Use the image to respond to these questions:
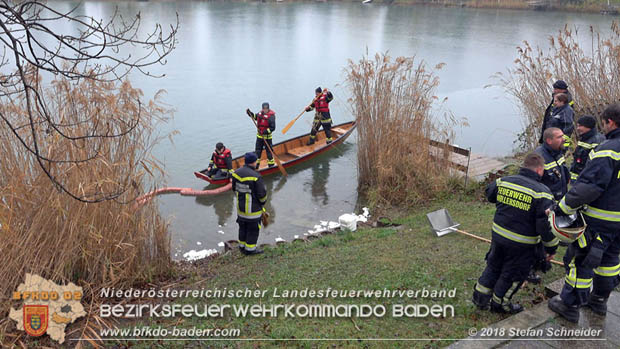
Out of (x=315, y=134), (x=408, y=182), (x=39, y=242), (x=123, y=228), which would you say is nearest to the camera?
(x=39, y=242)

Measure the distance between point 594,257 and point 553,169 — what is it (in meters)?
1.44

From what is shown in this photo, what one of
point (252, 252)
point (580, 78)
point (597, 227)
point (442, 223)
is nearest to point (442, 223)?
point (442, 223)

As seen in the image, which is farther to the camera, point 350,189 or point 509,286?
point 350,189

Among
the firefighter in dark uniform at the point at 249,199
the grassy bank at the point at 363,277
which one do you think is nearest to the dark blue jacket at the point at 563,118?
the grassy bank at the point at 363,277

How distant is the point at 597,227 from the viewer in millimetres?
4125

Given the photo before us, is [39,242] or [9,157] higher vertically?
[9,157]

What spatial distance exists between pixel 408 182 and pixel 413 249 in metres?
3.29

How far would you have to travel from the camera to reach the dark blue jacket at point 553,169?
526 centimetres

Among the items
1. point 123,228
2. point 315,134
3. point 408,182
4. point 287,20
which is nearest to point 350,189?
point 408,182

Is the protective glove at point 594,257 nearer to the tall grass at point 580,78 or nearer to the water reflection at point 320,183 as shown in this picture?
the tall grass at point 580,78

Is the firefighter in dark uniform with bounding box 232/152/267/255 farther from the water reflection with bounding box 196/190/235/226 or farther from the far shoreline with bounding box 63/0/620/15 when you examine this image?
the far shoreline with bounding box 63/0/620/15

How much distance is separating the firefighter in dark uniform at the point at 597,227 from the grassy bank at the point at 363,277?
21.8 inches

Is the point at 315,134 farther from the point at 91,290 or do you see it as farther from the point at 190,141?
the point at 91,290

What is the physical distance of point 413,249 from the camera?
641 cm
